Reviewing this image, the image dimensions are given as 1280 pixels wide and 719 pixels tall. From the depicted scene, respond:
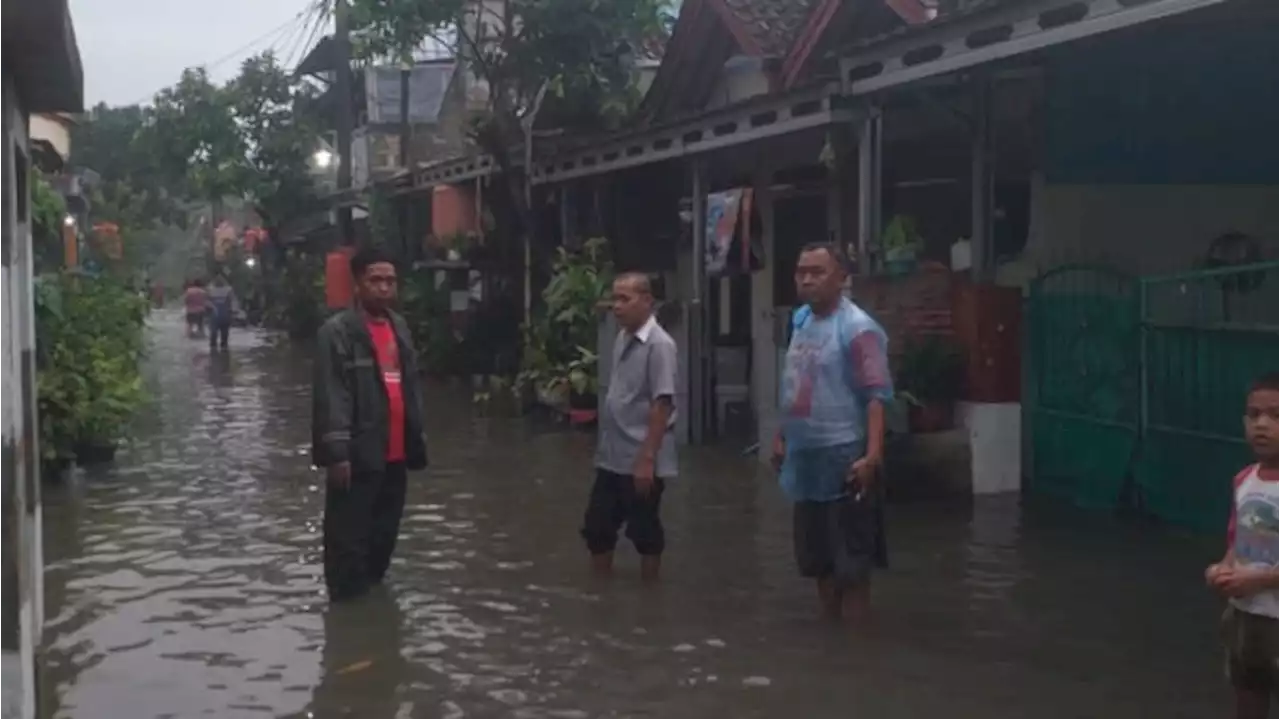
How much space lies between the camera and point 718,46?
64.2 ft

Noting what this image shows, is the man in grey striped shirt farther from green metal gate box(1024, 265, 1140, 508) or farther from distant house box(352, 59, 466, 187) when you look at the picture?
distant house box(352, 59, 466, 187)

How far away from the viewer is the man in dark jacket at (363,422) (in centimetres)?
779

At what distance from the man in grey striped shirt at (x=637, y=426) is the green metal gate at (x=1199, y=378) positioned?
122 inches

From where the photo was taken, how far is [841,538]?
735 centimetres

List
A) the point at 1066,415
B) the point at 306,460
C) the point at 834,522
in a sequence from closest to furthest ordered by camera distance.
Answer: the point at 834,522 < the point at 1066,415 < the point at 306,460

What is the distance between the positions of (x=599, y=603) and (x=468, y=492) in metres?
4.22

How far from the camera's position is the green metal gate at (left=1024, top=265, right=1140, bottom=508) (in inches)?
400

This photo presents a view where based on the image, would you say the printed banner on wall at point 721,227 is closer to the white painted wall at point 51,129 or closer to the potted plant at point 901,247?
the potted plant at point 901,247

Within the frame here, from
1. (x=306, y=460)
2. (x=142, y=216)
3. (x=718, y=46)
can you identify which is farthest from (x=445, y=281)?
(x=142, y=216)

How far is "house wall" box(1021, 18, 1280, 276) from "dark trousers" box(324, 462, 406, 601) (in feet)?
17.4

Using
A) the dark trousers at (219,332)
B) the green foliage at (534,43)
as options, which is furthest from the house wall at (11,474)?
the dark trousers at (219,332)

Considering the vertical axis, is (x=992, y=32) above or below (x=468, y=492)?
above

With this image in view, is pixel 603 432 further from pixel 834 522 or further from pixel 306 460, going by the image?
pixel 306 460

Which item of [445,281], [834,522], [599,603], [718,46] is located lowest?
[599,603]
